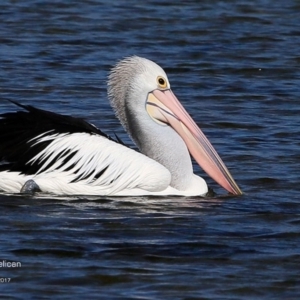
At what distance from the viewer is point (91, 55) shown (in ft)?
42.8

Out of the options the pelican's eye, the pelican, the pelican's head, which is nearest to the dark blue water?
the pelican

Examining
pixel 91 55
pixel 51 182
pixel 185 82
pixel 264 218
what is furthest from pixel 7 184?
pixel 91 55

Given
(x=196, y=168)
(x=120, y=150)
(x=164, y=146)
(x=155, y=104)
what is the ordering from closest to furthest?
(x=120, y=150) → (x=164, y=146) → (x=155, y=104) → (x=196, y=168)

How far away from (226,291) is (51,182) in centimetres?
205

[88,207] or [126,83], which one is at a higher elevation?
[126,83]

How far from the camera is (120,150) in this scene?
764 centimetres

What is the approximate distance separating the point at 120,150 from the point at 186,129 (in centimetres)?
59

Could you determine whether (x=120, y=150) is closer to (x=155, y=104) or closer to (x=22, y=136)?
(x=155, y=104)

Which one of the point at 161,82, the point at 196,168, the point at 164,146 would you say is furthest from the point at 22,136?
the point at 196,168

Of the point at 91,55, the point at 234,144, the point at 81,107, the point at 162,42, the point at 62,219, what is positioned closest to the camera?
the point at 62,219

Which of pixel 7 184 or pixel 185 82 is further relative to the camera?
pixel 185 82

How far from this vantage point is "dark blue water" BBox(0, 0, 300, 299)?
19.4 ft

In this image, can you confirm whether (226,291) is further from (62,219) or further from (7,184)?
(7,184)

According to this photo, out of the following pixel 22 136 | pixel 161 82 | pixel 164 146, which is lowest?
pixel 164 146
